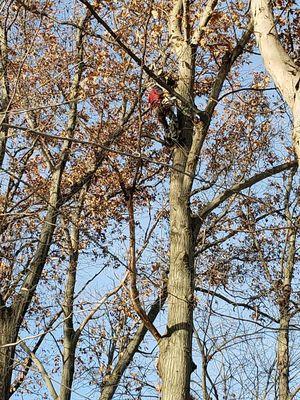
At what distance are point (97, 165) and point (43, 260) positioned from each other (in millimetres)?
2202

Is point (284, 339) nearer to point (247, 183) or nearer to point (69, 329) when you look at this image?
point (69, 329)

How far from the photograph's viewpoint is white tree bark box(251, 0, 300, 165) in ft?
14.9

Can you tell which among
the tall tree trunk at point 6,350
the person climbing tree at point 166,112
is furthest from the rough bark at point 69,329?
the person climbing tree at point 166,112

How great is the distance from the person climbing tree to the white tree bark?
337 cm

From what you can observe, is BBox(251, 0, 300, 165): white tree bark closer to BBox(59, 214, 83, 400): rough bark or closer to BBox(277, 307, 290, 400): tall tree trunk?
BBox(59, 214, 83, 400): rough bark

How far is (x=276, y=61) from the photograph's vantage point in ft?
15.9

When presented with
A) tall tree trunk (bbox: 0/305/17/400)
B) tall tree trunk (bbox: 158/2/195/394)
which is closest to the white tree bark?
tall tree trunk (bbox: 158/2/195/394)

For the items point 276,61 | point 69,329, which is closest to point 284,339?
point 69,329

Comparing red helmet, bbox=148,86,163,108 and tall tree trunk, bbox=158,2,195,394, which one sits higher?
red helmet, bbox=148,86,163,108

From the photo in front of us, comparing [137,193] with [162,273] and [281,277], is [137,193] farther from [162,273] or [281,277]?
[281,277]

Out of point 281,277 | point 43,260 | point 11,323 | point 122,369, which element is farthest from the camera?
point 281,277

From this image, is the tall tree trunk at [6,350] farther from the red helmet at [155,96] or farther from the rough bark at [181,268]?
the red helmet at [155,96]

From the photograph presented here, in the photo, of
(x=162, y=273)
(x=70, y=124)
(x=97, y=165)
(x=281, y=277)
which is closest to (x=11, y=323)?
(x=162, y=273)

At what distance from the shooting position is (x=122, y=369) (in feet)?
36.7
